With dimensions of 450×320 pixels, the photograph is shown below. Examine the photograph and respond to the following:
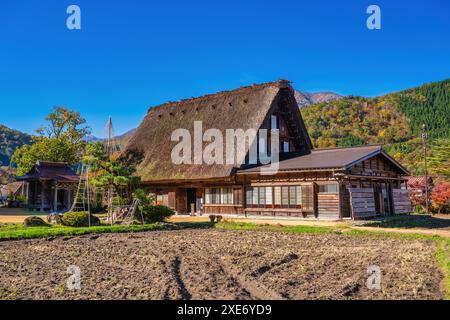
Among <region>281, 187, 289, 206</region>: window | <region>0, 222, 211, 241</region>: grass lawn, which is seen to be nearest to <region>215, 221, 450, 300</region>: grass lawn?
<region>0, 222, 211, 241</region>: grass lawn

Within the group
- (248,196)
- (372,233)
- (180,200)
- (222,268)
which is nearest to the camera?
(222,268)

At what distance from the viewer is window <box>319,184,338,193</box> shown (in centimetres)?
2065

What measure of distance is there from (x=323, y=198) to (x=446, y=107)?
58187 millimetres

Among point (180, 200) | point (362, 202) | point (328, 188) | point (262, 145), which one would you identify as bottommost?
point (362, 202)

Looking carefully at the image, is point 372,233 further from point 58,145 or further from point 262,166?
point 58,145

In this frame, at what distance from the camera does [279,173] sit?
22.6m

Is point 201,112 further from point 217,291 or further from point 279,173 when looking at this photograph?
point 217,291

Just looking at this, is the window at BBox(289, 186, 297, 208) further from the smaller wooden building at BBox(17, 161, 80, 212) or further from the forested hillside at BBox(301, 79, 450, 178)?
the forested hillside at BBox(301, 79, 450, 178)

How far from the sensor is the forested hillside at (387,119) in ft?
207

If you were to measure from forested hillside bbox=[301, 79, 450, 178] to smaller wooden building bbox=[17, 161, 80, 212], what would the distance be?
3881 centimetres

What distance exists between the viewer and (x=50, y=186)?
34.2 meters

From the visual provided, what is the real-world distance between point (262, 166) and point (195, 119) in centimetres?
852

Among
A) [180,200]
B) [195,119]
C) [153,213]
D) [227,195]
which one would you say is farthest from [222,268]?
[195,119]
